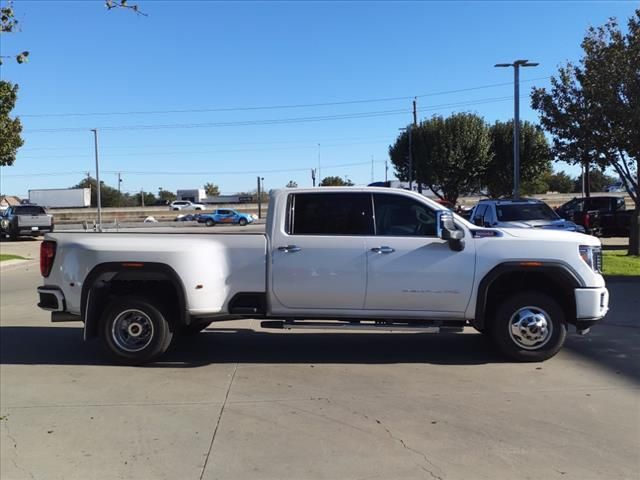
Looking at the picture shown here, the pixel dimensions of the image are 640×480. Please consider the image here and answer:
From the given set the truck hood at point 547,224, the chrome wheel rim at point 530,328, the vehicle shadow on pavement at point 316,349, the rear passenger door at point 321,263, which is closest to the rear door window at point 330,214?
the rear passenger door at point 321,263

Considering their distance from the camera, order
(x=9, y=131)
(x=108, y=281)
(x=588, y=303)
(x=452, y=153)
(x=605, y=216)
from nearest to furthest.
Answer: (x=588, y=303), (x=108, y=281), (x=9, y=131), (x=605, y=216), (x=452, y=153)

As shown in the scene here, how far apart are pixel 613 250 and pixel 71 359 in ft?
56.2

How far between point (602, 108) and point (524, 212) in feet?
10.6

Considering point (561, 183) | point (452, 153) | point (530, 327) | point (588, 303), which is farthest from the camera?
point (561, 183)

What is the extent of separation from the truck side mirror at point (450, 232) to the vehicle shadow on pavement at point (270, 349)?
1.31 m

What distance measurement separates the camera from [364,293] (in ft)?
20.4

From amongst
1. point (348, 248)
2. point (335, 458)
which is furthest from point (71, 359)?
point (335, 458)

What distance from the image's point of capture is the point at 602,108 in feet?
49.8

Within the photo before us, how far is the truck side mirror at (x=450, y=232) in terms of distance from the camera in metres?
6.02

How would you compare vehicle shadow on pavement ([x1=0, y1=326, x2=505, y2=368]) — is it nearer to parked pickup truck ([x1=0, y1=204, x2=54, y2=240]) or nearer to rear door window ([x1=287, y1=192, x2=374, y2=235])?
rear door window ([x1=287, y1=192, x2=374, y2=235])

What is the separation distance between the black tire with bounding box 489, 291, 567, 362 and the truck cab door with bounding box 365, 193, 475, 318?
50 centimetres

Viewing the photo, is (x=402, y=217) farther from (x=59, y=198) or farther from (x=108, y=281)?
(x=59, y=198)

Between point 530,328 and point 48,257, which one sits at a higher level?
point 48,257

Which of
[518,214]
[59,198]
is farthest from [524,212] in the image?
[59,198]
